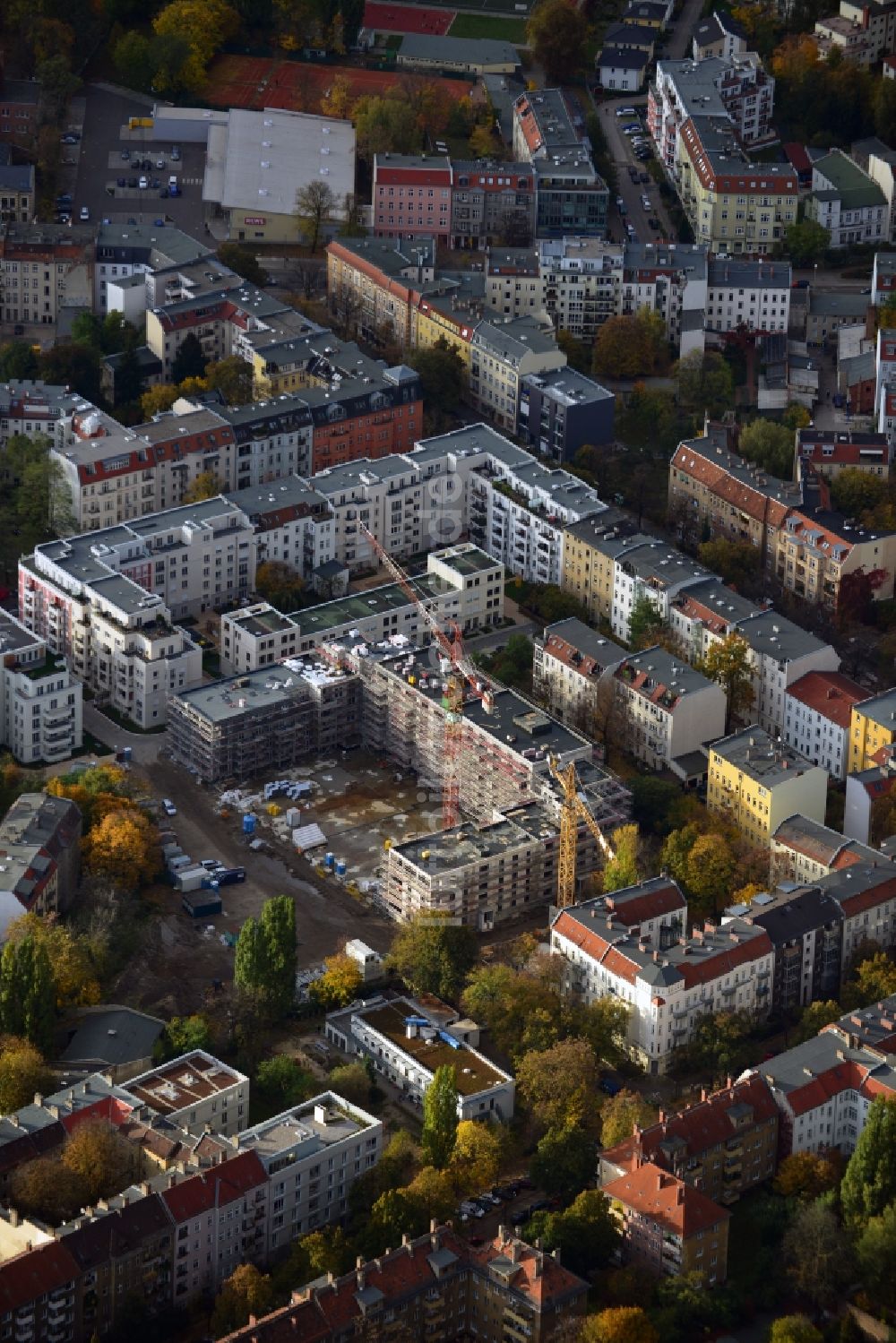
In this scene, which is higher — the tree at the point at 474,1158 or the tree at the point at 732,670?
the tree at the point at 732,670

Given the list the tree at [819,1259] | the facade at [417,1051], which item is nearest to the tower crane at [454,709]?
the facade at [417,1051]

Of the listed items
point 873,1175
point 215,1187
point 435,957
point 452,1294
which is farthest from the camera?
Answer: point 435,957

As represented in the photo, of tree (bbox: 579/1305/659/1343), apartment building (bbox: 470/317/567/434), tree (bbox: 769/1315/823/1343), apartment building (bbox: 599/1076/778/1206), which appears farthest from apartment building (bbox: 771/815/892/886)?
apartment building (bbox: 470/317/567/434)

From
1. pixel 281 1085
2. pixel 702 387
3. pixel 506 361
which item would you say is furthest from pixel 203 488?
pixel 281 1085

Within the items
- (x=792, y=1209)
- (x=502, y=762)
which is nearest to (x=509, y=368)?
(x=502, y=762)

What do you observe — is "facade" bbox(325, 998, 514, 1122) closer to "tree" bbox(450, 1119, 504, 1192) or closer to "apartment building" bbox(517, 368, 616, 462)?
"tree" bbox(450, 1119, 504, 1192)

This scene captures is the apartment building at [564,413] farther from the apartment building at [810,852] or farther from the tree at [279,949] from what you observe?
the tree at [279,949]

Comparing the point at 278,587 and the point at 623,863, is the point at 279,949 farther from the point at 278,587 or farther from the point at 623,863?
the point at 278,587
